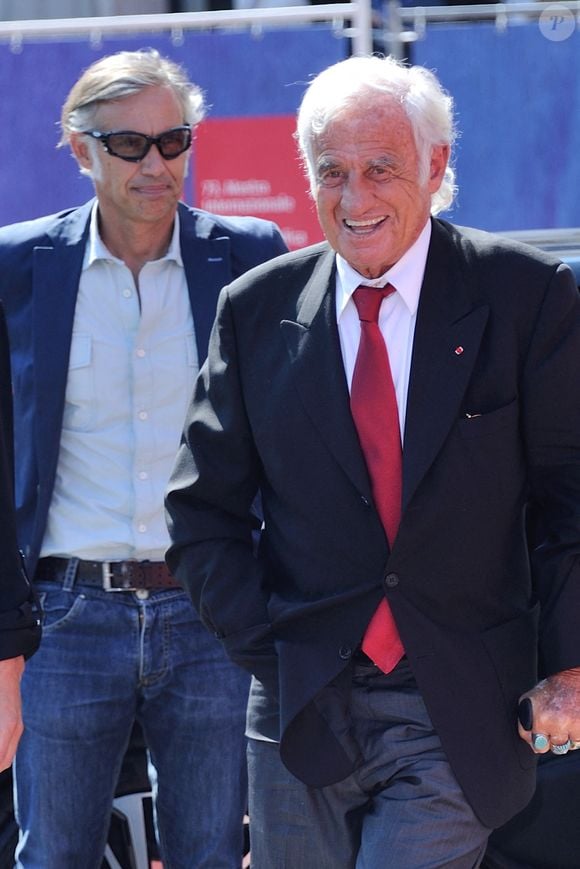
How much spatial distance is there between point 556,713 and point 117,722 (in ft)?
3.89

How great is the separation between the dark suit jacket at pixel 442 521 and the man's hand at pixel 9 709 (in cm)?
39

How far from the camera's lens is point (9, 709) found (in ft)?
9.21

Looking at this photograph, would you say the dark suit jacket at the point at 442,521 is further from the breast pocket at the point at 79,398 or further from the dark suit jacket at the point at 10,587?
the breast pocket at the point at 79,398

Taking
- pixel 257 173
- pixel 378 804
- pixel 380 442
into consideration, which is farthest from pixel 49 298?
pixel 257 173

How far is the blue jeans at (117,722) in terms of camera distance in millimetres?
3375

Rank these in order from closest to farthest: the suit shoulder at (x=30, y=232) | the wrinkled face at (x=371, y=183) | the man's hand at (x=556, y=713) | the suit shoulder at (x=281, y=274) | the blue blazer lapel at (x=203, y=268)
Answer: the man's hand at (x=556, y=713) → the wrinkled face at (x=371, y=183) → the suit shoulder at (x=281, y=274) → the blue blazer lapel at (x=203, y=268) → the suit shoulder at (x=30, y=232)

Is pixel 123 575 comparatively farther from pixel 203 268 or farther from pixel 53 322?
pixel 203 268

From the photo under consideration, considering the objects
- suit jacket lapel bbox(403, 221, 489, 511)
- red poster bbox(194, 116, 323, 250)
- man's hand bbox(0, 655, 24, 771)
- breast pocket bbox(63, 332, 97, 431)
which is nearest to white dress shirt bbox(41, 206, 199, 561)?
breast pocket bbox(63, 332, 97, 431)

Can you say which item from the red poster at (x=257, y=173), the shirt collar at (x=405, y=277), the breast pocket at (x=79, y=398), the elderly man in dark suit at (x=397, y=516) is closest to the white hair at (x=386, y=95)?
the elderly man in dark suit at (x=397, y=516)

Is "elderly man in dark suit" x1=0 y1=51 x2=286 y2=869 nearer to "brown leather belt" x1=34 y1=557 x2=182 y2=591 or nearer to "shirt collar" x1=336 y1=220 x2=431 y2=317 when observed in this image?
"brown leather belt" x1=34 y1=557 x2=182 y2=591

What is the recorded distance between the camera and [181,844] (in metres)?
3.47

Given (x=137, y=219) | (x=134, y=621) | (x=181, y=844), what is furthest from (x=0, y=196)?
(x=181, y=844)

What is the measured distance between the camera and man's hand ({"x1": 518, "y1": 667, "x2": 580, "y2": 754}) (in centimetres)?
263

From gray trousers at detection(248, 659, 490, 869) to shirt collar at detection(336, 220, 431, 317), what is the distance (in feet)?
2.28
